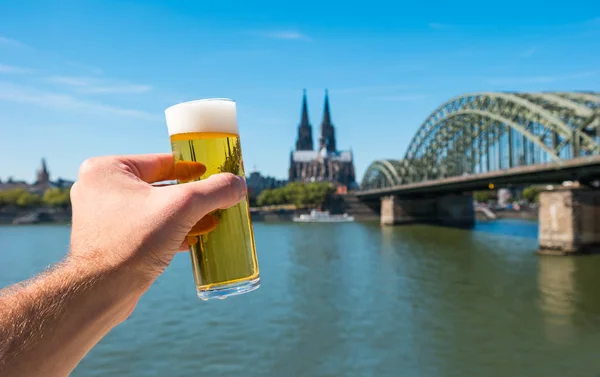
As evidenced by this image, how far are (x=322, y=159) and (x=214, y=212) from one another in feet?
463

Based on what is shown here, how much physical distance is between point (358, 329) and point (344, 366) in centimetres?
261

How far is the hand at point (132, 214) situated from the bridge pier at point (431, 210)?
64569mm

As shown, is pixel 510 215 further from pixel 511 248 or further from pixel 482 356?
pixel 482 356

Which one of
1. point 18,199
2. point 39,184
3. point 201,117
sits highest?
point 39,184

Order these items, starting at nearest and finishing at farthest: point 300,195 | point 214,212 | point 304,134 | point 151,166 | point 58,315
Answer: point 58,315 → point 214,212 → point 151,166 → point 300,195 → point 304,134

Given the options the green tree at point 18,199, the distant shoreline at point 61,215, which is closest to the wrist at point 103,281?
the distant shoreline at point 61,215

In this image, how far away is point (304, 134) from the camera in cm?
16025

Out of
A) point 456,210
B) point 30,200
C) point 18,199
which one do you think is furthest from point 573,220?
point 18,199

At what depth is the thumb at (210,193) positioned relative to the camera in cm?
140

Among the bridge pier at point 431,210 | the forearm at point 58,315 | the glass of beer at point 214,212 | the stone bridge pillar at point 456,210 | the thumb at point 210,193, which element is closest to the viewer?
the forearm at point 58,315

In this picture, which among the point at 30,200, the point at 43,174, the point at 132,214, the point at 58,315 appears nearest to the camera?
the point at 58,315

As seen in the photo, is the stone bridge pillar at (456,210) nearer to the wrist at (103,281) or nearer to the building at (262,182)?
the wrist at (103,281)

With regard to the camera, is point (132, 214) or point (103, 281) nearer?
point (103, 281)

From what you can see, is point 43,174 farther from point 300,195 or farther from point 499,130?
point 499,130
